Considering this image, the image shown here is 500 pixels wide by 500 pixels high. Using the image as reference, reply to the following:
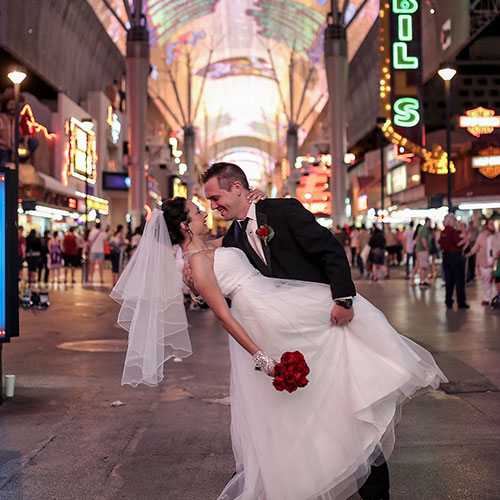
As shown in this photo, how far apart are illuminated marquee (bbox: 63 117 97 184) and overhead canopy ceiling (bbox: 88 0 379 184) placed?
6.89 metres

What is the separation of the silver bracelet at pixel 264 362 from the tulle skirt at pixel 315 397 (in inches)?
5.7

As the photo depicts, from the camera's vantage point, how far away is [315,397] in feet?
12.5

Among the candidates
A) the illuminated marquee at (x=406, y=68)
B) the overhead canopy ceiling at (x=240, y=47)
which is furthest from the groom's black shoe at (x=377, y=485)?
the overhead canopy ceiling at (x=240, y=47)

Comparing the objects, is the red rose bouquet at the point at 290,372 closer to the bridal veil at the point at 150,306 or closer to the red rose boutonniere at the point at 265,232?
the red rose boutonniere at the point at 265,232

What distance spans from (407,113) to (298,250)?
96.4 feet

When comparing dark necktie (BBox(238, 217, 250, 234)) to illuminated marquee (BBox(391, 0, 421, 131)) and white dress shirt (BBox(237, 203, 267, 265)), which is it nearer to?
white dress shirt (BBox(237, 203, 267, 265))

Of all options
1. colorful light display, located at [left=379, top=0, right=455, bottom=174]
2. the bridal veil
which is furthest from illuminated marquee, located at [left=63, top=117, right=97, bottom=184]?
the bridal veil

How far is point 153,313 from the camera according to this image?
14.9 feet

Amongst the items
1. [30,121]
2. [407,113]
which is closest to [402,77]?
[407,113]

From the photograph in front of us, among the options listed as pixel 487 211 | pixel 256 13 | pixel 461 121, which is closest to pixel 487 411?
pixel 461 121

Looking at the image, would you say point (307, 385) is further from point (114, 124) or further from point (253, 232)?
point (114, 124)

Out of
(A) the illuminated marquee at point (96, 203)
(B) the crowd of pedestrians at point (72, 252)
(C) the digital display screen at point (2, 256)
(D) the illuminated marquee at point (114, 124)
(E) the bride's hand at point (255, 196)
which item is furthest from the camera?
(D) the illuminated marquee at point (114, 124)

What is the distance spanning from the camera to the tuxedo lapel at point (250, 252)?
4.01 meters

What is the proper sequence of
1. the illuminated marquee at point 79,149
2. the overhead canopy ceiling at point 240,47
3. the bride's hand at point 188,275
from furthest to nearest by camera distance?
1. the overhead canopy ceiling at point 240,47
2. the illuminated marquee at point 79,149
3. the bride's hand at point 188,275
